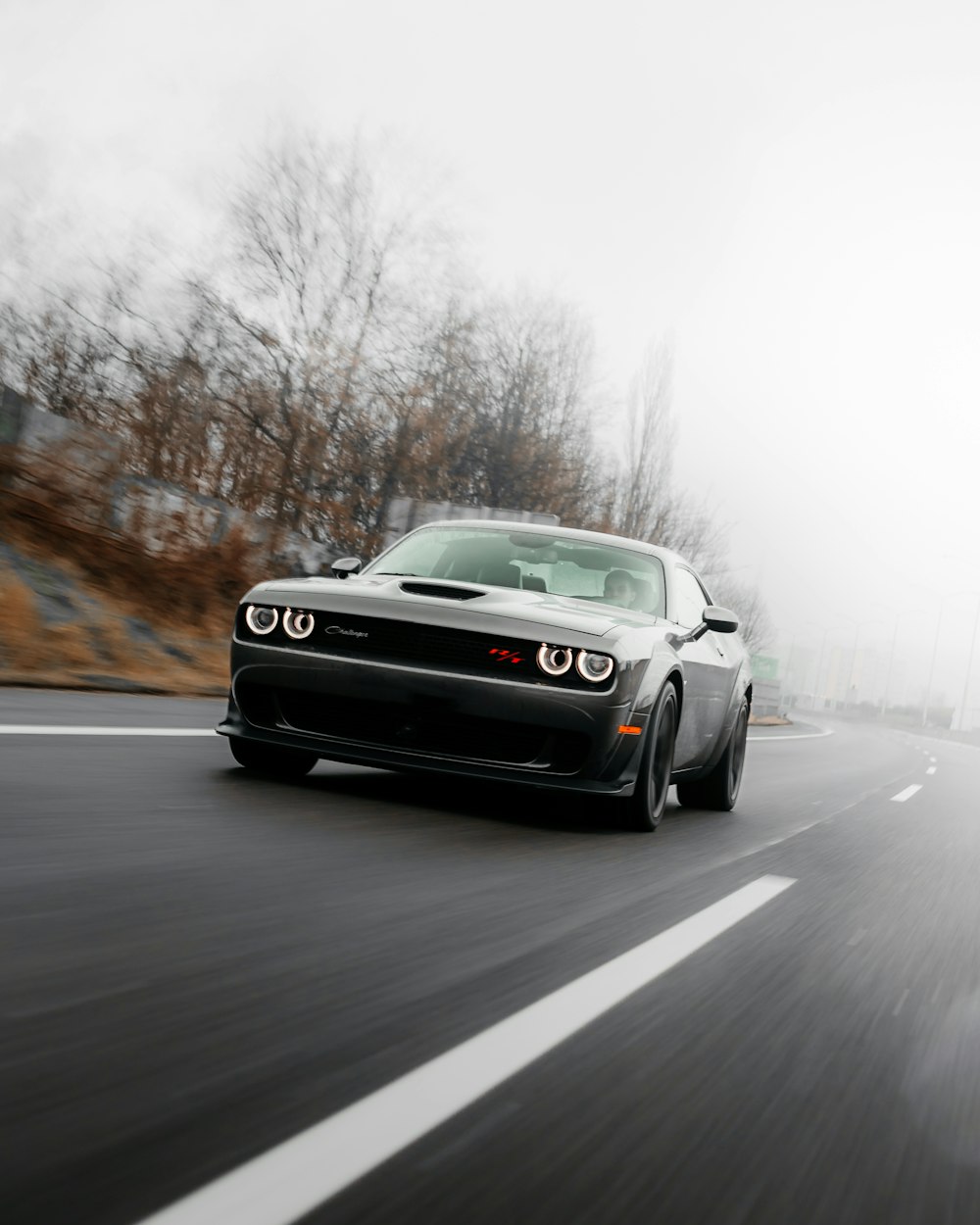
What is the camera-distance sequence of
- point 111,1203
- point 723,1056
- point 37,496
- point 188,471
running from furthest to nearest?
1. point 188,471
2. point 37,496
3. point 723,1056
4. point 111,1203

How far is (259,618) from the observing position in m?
5.92

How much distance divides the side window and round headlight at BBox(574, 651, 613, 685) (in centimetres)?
137

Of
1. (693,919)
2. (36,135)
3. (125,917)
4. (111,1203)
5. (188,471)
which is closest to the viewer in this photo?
(111,1203)

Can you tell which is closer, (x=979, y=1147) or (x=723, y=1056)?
(x=979, y=1147)

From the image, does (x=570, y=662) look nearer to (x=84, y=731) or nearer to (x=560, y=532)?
(x=560, y=532)

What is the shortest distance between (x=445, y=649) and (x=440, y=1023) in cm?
286

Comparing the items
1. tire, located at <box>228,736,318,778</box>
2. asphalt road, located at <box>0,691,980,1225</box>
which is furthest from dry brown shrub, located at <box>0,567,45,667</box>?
asphalt road, located at <box>0,691,980,1225</box>

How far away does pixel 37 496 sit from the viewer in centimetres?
1340

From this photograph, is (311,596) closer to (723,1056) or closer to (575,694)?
(575,694)

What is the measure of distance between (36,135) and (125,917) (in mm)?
18321

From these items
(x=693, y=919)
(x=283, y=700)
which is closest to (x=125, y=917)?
(x=693, y=919)

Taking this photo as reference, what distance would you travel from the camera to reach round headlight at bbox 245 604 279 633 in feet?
19.3

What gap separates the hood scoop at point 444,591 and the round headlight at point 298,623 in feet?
1.50

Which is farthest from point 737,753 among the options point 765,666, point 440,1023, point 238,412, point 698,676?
point 765,666
